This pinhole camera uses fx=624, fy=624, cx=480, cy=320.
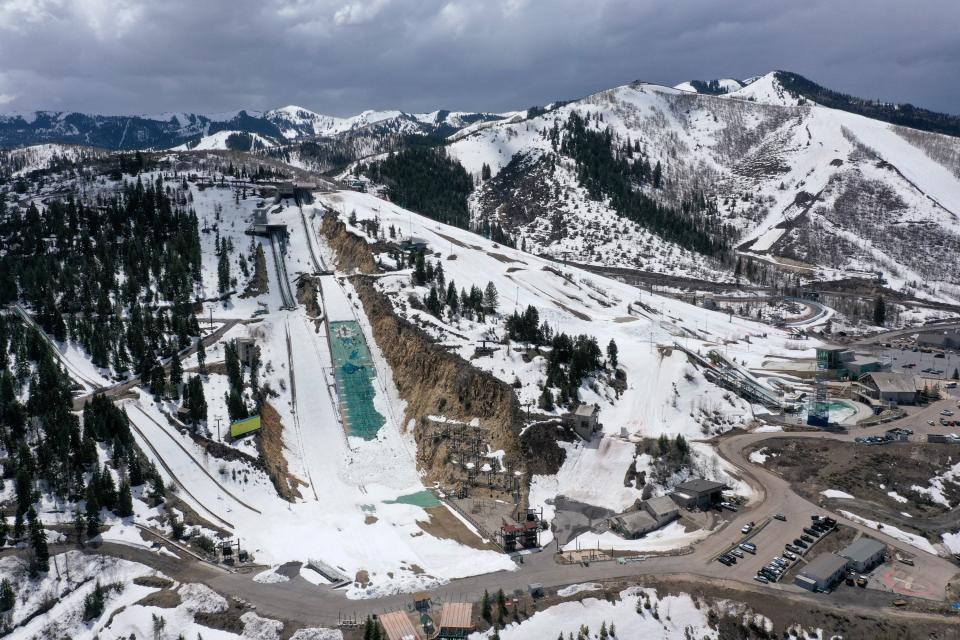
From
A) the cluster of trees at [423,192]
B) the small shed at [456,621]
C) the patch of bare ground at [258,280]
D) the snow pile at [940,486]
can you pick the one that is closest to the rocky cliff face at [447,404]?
the small shed at [456,621]

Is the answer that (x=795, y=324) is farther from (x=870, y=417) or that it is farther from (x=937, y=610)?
(x=937, y=610)

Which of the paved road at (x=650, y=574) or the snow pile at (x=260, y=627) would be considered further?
the paved road at (x=650, y=574)

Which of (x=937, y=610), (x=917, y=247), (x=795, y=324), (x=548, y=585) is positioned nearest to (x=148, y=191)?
(x=548, y=585)

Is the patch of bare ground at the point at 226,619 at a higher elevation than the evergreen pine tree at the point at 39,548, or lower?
lower

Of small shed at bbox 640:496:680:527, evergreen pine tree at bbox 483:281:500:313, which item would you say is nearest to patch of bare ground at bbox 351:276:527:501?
small shed at bbox 640:496:680:527

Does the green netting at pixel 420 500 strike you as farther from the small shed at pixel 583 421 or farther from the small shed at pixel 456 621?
the small shed at pixel 456 621

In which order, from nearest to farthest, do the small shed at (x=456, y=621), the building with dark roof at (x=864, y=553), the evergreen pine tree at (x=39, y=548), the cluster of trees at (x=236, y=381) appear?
the small shed at (x=456, y=621), the building with dark roof at (x=864, y=553), the evergreen pine tree at (x=39, y=548), the cluster of trees at (x=236, y=381)
